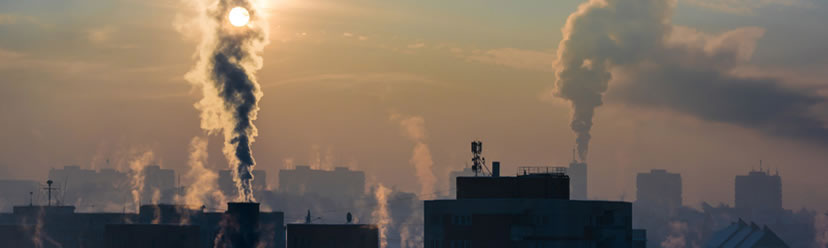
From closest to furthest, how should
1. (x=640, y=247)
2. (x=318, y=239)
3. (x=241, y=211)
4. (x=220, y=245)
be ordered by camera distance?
(x=241, y=211)
(x=220, y=245)
(x=640, y=247)
(x=318, y=239)

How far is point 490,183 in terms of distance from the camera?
6166 inches

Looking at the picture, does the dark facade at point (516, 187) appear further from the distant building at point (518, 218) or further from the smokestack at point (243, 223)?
the smokestack at point (243, 223)

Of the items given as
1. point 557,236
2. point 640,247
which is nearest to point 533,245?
point 557,236

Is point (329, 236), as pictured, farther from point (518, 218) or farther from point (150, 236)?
point (518, 218)

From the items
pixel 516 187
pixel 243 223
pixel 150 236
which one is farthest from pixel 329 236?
pixel 243 223

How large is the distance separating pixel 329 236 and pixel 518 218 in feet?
151

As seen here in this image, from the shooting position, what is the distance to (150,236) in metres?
183

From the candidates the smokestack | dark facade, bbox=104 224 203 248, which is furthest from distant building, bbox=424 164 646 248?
dark facade, bbox=104 224 203 248

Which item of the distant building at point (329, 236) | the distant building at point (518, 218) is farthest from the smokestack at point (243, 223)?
the distant building at point (329, 236)

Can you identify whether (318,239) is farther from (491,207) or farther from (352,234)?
(491,207)

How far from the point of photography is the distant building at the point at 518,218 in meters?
154

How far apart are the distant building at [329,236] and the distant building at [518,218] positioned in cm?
3659

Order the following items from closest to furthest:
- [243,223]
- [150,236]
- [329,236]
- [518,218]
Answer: [243,223] → [518,218] → [150,236] → [329,236]

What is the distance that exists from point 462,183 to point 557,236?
13456mm
